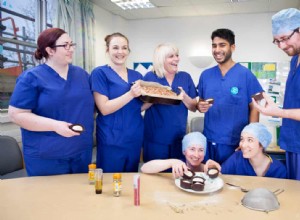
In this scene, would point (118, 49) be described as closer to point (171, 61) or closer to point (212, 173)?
point (171, 61)

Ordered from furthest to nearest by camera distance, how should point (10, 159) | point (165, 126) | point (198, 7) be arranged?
point (198, 7) → point (10, 159) → point (165, 126)

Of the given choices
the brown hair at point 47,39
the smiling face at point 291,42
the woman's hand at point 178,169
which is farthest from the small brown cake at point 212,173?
the brown hair at point 47,39

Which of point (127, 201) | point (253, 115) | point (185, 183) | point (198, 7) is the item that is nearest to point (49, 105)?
point (127, 201)

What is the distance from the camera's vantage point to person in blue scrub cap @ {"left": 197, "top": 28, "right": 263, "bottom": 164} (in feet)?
7.22

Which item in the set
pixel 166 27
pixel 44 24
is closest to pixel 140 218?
pixel 44 24

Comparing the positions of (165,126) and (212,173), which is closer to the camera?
(212,173)

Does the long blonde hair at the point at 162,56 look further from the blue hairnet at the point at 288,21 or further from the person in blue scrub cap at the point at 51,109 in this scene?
the blue hairnet at the point at 288,21

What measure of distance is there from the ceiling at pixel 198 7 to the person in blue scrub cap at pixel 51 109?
273 cm

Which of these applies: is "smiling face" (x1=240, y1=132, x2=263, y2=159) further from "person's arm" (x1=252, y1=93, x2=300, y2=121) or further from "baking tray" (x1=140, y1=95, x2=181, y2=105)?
"baking tray" (x1=140, y1=95, x2=181, y2=105)

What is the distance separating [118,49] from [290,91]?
1.15 metres

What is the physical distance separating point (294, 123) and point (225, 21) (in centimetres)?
359

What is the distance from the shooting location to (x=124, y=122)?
6.91 ft

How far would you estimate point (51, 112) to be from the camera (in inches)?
69.7

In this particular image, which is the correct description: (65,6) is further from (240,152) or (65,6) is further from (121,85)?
(240,152)
